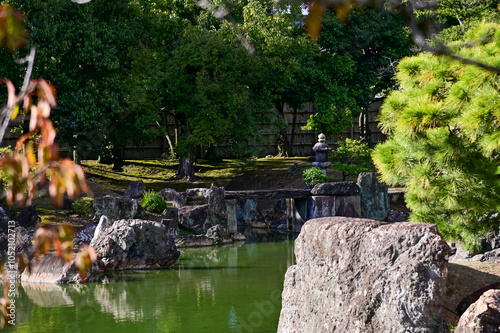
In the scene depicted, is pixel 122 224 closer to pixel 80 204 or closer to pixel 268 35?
pixel 80 204

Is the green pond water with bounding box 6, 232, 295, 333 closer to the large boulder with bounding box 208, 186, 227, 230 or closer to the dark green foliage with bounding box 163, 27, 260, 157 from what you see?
the large boulder with bounding box 208, 186, 227, 230

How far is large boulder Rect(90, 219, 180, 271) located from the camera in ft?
35.7

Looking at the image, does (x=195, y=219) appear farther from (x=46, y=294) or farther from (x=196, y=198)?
(x=46, y=294)

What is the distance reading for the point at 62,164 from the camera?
1767mm

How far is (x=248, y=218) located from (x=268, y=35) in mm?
5657

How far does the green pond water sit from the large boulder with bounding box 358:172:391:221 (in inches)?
233

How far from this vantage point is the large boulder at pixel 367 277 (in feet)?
14.7

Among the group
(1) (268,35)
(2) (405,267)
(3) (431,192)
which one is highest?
(1) (268,35)

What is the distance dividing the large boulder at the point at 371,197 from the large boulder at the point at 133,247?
729 cm

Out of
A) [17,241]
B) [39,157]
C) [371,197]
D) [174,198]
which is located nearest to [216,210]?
[174,198]

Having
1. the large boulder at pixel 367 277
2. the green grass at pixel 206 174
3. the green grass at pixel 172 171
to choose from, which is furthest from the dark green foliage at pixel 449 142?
the green grass at pixel 172 171

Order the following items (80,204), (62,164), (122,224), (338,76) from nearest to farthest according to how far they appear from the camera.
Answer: (62,164), (122,224), (80,204), (338,76)

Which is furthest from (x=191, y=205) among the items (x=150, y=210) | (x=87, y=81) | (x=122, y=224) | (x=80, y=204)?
(x=122, y=224)

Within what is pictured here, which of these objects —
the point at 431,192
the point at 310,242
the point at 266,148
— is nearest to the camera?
the point at 310,242
